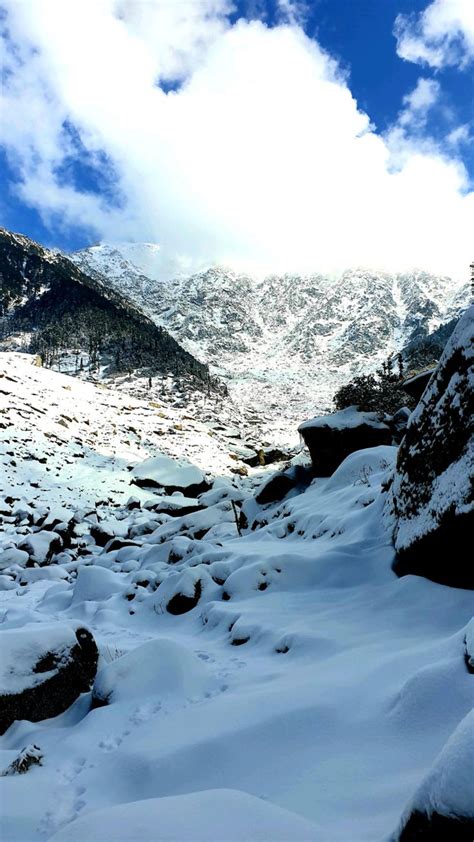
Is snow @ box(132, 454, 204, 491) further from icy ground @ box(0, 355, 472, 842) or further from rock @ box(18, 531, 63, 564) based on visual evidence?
icy ground @ box(0, 355, 472, 842)

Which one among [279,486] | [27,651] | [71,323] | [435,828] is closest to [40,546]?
[279,486]

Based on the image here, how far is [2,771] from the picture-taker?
9.69 ft

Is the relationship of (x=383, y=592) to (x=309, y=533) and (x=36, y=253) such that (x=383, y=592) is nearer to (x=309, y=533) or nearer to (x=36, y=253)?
(x=309, y=533)

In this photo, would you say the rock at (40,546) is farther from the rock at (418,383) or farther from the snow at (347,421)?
the rock at (418,383)

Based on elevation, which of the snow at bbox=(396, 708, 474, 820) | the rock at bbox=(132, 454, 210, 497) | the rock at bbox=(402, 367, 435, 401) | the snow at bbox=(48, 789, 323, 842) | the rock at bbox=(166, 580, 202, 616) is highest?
the rock at bbox=(402, 367, 435, 401)

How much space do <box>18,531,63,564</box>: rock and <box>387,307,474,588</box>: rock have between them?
10.9m

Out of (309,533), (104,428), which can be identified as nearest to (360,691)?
(309,533)

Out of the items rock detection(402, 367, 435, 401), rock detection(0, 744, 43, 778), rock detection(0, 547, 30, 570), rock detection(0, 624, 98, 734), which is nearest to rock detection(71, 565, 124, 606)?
rock detection(0, 624, 98, 734)

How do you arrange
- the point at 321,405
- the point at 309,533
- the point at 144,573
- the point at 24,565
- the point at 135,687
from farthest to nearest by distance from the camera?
the point at 321,405, the point at 24,565, the point at 144,573, the point at 309,533, the point at 135,687

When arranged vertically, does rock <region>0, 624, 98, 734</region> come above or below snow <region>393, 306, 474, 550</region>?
below

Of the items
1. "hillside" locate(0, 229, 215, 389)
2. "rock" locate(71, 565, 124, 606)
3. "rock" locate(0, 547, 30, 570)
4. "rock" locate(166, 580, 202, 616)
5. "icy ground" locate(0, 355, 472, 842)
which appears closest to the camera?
"icy ground" locate(0, 355, 472, 842)

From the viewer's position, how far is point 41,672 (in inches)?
152

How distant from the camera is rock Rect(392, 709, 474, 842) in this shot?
1.21 meters

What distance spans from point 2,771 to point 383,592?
3699 millimetres
